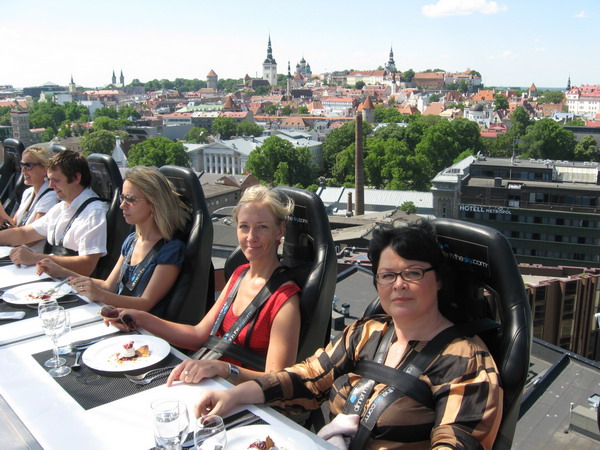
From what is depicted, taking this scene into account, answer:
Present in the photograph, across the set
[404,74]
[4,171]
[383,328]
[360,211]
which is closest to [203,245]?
[383,328]

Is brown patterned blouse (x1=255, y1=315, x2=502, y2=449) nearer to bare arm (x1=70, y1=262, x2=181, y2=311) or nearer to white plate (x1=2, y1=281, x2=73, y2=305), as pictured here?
bare arm (x1=70, y1=262, x2=181, y2=311)

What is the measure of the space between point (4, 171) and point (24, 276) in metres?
3.10

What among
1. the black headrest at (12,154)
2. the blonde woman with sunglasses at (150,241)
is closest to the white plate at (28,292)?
the blonde woman with sunglasses at (150,241)

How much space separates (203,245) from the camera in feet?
9.50

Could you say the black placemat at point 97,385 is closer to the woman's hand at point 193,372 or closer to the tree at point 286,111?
the woman's hand at point 193,372

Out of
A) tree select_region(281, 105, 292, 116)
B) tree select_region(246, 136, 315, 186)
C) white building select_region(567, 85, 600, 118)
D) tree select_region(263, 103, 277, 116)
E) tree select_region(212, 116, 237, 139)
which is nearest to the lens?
tree select_region(246, 136, 315, 186)

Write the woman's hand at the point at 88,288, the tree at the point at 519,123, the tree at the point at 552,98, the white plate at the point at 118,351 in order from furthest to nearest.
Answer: the tree at the point at 552,98 < the tree at the point at 519,123 < the woman's hand at the point at 88,288 < the white plate at the point at 118,351

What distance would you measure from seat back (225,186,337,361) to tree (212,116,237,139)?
7048cm

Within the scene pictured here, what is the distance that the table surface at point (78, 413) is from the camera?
142 centimetres

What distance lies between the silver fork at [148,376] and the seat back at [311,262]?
0.63 m

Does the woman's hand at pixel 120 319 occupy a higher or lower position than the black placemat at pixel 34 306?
higher

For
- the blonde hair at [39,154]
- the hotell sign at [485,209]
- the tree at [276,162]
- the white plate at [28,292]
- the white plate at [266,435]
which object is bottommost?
the hotell sign at [485,209]

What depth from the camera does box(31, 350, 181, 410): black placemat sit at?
5.37ft

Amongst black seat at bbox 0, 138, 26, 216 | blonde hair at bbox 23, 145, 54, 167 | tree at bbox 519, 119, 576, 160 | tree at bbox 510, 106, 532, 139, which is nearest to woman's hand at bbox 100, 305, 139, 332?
blonde hair at bbox 23, 145, 54, 167
